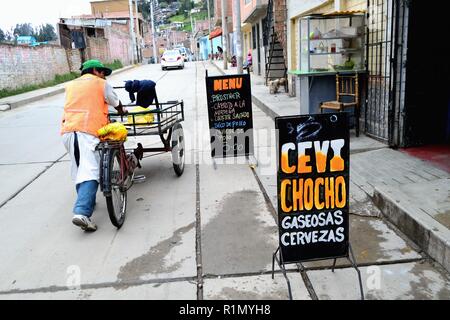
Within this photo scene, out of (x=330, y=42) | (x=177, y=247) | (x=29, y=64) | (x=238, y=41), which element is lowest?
(x=177, y=247)

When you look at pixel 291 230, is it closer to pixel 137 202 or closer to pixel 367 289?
pixel 367 289

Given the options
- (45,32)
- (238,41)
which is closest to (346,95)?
(238,41)

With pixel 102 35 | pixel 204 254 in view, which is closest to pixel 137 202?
pixel 204 254

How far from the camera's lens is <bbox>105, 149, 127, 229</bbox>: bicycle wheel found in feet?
14.1

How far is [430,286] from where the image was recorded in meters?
3.23

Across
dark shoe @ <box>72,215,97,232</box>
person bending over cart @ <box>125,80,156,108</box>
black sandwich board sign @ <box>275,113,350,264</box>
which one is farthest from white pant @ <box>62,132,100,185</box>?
black sandwich board sign @ <box>275,113,350,264</box>

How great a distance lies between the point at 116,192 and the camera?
15.4 ft

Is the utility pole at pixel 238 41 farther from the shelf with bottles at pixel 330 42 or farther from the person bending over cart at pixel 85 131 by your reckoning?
the person bending over cart at pixel 85 131

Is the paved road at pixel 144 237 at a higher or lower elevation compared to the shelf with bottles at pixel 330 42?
lower

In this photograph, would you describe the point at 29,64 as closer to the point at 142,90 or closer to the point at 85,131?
the point at 142,90

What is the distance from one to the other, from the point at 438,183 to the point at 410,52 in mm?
2240

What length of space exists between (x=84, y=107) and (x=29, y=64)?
18.2 m

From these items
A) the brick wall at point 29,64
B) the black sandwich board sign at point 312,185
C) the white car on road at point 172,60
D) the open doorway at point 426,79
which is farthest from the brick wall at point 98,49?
the black sandwich board sign at point 312,185

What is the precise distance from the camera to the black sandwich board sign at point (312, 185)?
304 centimetres
